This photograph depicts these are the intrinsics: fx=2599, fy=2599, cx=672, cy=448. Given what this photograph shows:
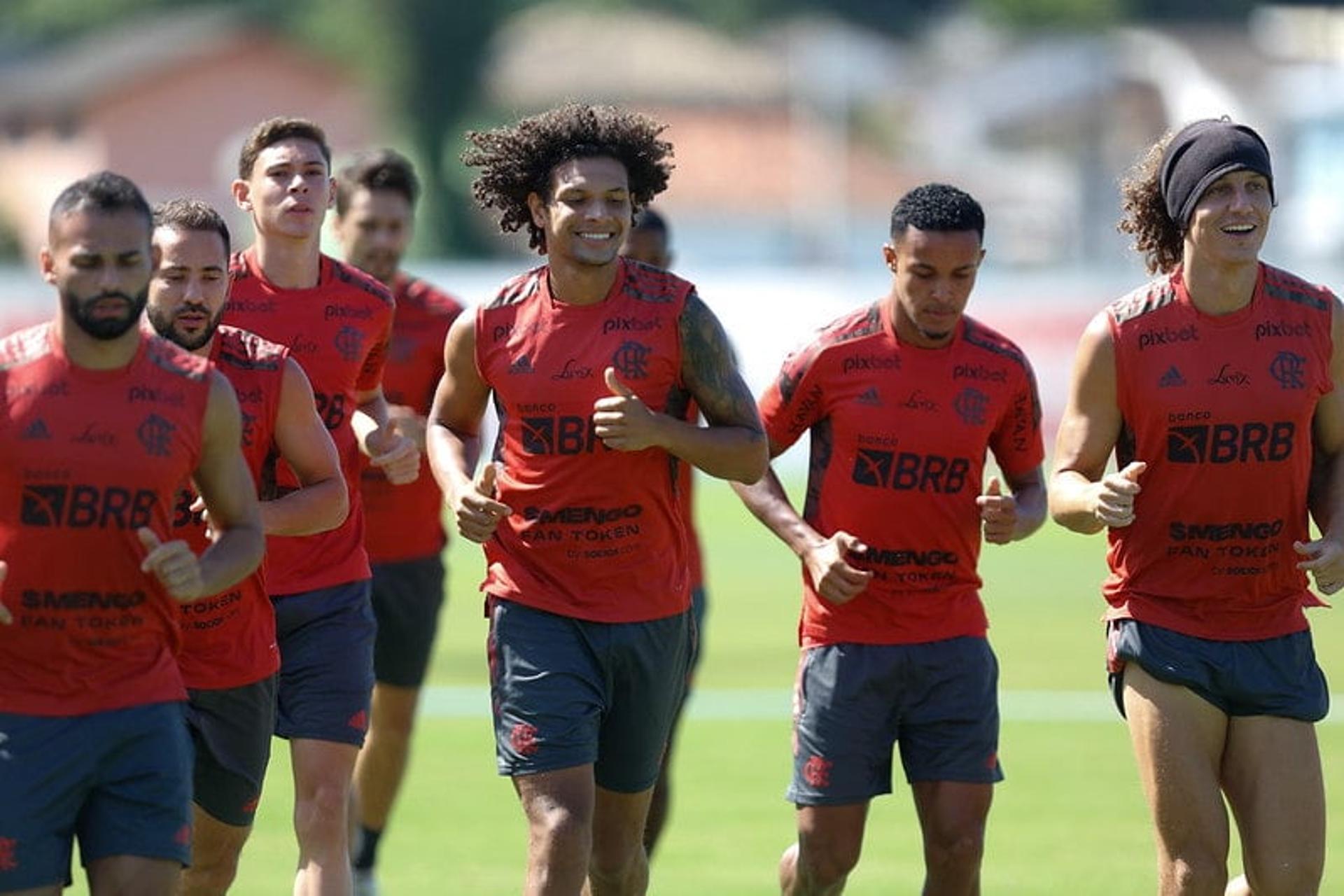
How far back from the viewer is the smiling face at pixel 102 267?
6.43m

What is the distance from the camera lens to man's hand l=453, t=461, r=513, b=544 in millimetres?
A: 7793

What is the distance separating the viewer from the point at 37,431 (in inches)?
255

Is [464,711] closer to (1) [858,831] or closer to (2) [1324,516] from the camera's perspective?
(1) [858,831]

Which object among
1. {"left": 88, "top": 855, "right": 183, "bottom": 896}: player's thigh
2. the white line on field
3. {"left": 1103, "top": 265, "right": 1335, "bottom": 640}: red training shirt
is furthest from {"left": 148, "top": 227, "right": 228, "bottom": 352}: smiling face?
the white line on field

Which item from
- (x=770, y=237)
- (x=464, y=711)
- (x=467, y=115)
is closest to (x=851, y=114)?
(x=770, y=237)

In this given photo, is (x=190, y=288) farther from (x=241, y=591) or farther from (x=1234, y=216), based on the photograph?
(x=1234, y=216)

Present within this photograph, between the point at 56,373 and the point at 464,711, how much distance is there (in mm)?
8441

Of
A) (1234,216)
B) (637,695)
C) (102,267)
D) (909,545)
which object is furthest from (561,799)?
(1234,216)

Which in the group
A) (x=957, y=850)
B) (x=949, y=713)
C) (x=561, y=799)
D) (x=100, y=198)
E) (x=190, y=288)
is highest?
(x=100, y=198)

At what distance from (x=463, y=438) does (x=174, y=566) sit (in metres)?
2.20

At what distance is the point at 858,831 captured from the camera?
8547 millimetres

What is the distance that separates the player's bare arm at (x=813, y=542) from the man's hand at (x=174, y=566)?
2.36 metres

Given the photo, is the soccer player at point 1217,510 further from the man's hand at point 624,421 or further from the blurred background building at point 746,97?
the blurred background building at point 746,97

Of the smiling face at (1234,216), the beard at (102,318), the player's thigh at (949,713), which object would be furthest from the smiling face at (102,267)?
the smiling face at (1234,216)
